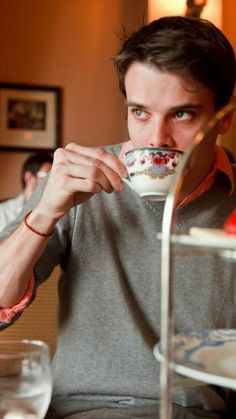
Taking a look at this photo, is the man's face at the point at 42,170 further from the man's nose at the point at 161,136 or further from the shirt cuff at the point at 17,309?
the man's nose at the point at 161,136

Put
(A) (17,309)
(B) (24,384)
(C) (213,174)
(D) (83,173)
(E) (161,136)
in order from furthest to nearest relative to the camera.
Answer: (C) (213,174), (A) (17,309), (E) (161,136), (D) (83,173), (B) (24,384)

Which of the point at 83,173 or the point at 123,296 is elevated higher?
the point at 83,173

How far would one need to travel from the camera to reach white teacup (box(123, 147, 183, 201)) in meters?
0.75

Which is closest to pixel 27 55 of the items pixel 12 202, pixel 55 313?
pixel 12 202

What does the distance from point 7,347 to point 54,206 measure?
24cm

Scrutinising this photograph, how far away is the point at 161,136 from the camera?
0.94m

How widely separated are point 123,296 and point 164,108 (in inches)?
14.3

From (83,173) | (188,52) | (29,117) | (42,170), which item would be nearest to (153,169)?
(83,173)

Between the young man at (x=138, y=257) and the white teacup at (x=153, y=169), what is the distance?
0.17 m

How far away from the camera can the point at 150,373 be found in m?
1.07

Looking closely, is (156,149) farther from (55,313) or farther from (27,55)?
(27,55)

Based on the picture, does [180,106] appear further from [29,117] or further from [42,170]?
[29,117]

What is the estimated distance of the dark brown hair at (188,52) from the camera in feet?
3.36

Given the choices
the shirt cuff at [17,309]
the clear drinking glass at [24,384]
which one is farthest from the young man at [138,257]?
the clear drinking glass at [24,384]
